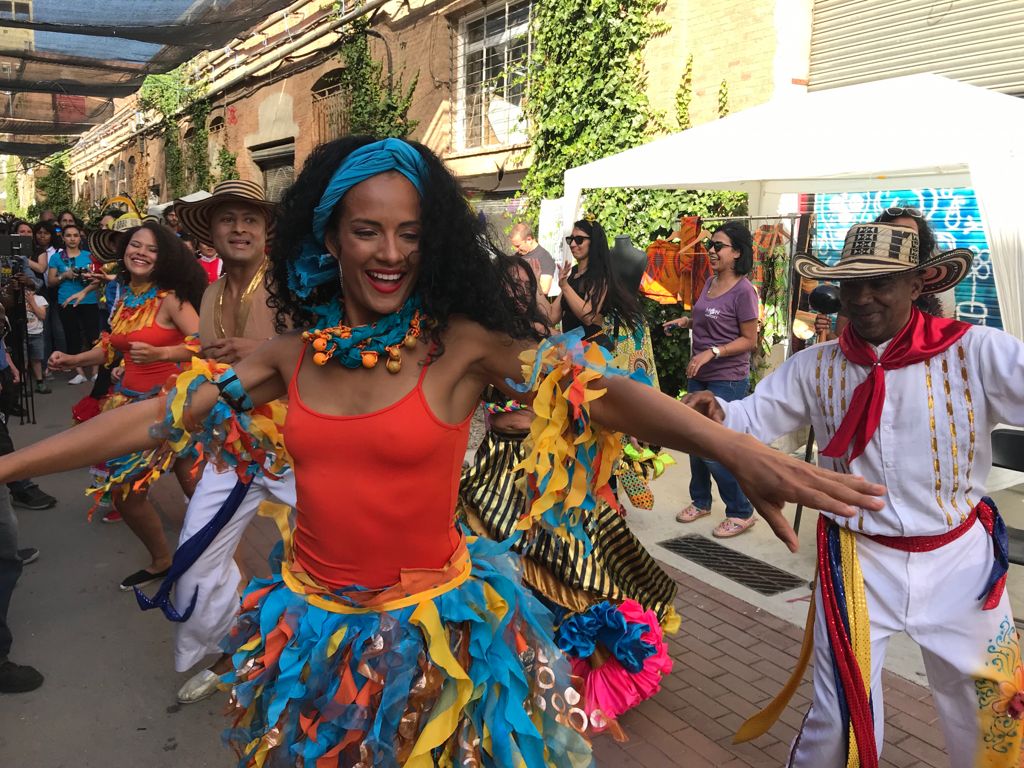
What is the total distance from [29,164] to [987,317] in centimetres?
3407

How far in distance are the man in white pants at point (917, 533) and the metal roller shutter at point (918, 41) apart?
5.33 m

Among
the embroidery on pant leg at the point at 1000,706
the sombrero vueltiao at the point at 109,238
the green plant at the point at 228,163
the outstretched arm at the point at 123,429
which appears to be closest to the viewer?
the outstretched arm at the point at 123,429

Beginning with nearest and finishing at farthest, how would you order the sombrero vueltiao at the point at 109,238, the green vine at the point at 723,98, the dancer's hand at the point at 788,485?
the dancer's hand at the point at 788,485
the sombrero vueltiao at the point at 109,238
the green vine at the point at 723,98

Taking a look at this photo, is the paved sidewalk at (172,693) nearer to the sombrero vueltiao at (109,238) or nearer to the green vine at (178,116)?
the sombrero vueltiao at (109,238)

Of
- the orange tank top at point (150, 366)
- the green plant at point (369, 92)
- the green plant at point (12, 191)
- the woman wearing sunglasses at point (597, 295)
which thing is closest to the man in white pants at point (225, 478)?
the orange tank top at point (150, 366)

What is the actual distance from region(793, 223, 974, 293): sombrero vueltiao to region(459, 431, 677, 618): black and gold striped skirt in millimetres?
1536

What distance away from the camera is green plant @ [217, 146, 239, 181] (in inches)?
798

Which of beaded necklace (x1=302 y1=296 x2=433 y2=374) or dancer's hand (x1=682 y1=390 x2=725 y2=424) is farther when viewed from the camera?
dancer's hand (x1=682 y1=390 x2=725 y2=424)

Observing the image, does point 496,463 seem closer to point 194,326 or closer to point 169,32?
point 194,326

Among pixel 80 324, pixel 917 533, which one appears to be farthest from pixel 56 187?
pixel 917 533

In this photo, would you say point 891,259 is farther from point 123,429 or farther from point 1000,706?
point 123,429

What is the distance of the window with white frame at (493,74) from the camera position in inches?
446

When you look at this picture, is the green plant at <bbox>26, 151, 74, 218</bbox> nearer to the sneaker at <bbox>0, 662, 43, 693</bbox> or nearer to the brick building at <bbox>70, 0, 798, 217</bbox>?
the brick building at <bbox>70, 0, 798, 217</bbox>

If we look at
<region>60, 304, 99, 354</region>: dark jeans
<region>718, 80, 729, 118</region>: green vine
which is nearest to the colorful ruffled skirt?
<region>718, 80, 729, 118</region>: green vine
